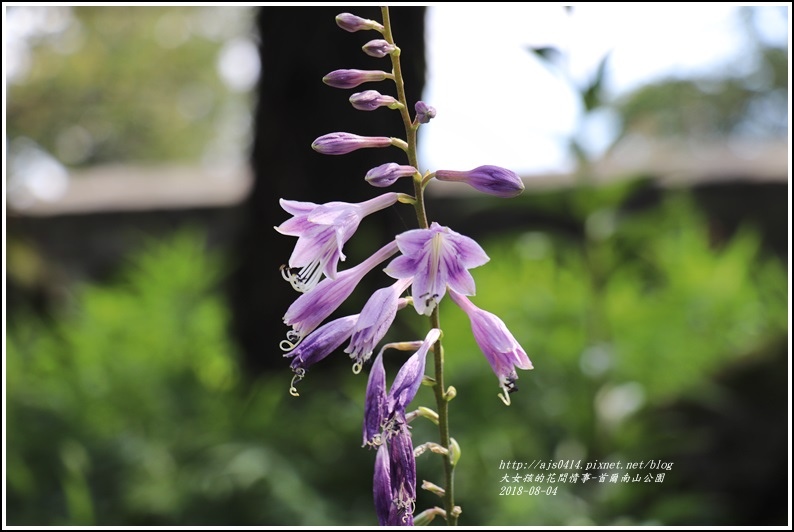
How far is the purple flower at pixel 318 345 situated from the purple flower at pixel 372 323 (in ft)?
0.12

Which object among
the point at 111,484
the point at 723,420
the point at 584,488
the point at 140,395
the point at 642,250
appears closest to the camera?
the point at 584,488

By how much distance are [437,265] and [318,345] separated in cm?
21

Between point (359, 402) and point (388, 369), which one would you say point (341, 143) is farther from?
point (388, 369)

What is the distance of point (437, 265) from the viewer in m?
0.98

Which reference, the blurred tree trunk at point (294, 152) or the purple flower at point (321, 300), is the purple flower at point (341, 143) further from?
the blurred tree trunk at point (294, 152)

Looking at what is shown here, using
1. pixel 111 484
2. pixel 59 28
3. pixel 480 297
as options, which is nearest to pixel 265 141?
pixel 480 297

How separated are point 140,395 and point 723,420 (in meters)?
2.90

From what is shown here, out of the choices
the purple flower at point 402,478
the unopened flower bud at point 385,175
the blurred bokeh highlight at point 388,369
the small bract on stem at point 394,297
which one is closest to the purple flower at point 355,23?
the small bract on stem at point 394,297

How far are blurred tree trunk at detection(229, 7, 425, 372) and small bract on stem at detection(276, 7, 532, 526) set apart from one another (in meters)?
2.54

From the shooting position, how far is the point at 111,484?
10.9 feet

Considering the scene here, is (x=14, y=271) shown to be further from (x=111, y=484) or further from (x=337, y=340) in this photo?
(x=337, y=340)

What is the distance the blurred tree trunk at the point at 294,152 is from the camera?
12.7ft

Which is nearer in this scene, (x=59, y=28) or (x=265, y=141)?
(x=265, y=141)

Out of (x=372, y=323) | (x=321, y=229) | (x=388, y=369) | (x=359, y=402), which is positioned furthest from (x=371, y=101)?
(x=388, y=369)
